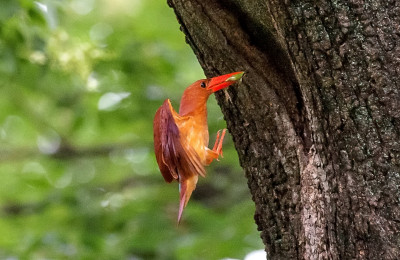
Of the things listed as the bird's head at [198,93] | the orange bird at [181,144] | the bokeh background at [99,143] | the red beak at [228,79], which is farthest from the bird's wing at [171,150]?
the bokeh background at [99,143]

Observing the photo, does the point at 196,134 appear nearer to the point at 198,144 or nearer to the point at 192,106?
the point at 198,144

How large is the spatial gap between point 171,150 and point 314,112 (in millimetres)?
1016

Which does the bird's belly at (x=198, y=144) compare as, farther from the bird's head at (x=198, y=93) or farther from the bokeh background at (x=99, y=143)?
the bokeh background at (x=99, y=143)

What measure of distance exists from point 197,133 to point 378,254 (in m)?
1.46

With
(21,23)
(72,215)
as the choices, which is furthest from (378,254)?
(72,215)

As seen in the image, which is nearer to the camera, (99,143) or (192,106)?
(192,106)

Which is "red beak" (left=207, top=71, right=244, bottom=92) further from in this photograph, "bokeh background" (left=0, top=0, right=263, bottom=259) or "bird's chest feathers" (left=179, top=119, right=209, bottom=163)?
"bokeh background" (left=0, top=0, right=263, bottom=259)

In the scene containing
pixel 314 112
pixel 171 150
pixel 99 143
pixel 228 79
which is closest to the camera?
pixel 314 112

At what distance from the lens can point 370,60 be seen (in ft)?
7.34

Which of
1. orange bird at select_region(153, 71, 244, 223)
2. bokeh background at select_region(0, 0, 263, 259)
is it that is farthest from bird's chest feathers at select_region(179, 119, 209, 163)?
bokeh background at select_region(0, 0, 263, 259)

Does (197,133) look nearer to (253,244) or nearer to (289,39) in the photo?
(289,39)

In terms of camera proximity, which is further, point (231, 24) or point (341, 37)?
point (231, 24)

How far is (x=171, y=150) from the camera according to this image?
3232mm

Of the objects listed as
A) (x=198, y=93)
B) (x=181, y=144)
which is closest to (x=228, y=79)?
(x=181, y=144)
